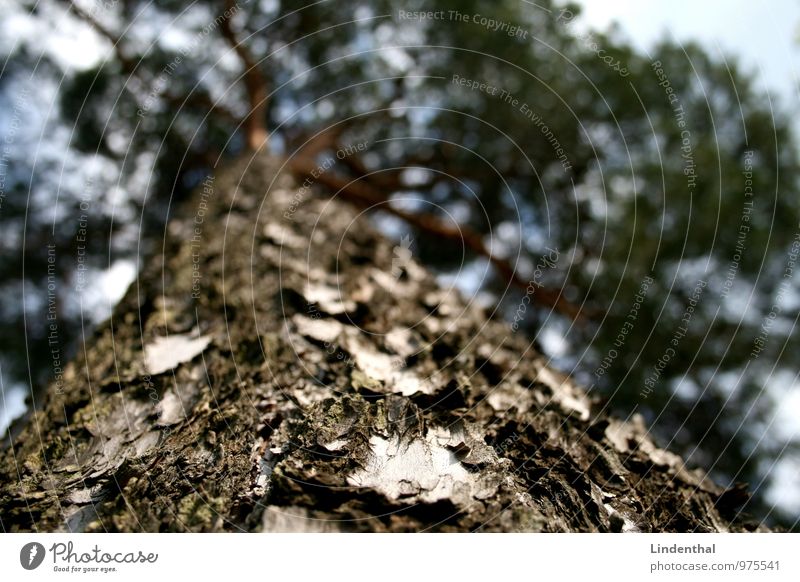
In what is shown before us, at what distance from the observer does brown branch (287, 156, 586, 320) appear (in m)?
6.62

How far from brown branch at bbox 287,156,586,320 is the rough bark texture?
3314 mm

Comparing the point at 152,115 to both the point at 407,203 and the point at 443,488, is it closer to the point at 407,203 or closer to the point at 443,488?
the point at 407,203

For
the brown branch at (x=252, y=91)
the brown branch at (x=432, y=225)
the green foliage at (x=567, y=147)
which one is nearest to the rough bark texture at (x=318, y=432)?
the green foliage at (x=567, y=147)

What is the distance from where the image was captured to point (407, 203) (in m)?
7.96

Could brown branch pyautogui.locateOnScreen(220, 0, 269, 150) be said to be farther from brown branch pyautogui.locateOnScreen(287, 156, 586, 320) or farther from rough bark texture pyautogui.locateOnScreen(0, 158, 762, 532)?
rough bark texture pyautogui.locateOnScreen(0, 158, 762, 532)

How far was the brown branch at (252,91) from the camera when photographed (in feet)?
22.1

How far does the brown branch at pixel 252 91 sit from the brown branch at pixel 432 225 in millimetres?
508

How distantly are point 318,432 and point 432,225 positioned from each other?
5.72m

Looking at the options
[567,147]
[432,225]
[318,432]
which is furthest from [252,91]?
[318,432]

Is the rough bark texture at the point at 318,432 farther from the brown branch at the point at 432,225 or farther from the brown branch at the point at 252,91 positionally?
the brown branch at the point at 252,91

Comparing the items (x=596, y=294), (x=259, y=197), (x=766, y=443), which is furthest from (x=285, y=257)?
(x=766, y=443)

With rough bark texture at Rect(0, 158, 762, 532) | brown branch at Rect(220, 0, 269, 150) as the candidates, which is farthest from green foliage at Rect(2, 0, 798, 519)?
rough bark texture at Rect(0, 158, 762, 532)

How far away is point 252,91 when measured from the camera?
7.19m
